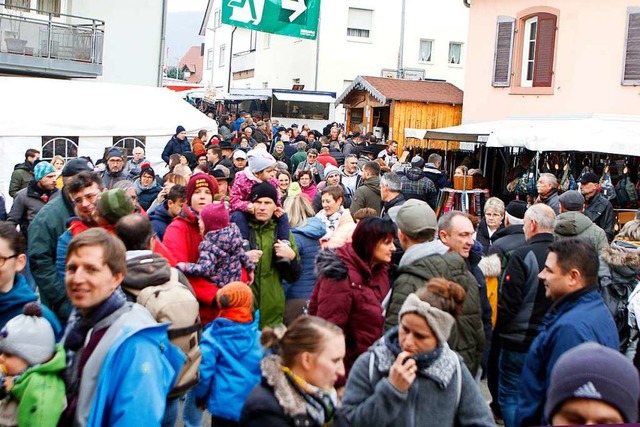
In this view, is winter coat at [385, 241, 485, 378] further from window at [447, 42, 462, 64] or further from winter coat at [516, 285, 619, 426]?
window at [447, 42, 462, 64]

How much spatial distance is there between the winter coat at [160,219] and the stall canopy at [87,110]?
445 inches

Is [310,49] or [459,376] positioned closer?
[459,376]

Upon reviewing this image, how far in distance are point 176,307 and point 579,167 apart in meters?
11.8

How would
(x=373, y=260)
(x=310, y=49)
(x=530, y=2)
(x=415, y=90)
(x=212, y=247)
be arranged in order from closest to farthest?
(x=373, y=260) < (x=212, y=247) < (x=530, y=2) < (x=415, y=90) < (x=310, y=49)

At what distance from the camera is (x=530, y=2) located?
18.8m

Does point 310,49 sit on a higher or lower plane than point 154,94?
higher

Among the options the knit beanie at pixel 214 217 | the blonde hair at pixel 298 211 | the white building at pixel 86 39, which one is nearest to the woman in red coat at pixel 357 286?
the knit beanie at pixel 214 217

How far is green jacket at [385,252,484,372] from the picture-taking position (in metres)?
4.57

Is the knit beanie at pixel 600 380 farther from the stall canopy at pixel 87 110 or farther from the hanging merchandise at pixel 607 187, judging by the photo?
the stall canopy at pixel 87 110

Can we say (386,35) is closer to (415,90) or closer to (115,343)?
(415,90)

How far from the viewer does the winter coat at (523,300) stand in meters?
5.87

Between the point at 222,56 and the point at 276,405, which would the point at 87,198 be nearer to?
the point at 276,405

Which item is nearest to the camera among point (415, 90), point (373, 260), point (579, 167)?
point (373, 260)

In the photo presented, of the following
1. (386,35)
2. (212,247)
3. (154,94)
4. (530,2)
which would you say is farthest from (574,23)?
(386,35)
